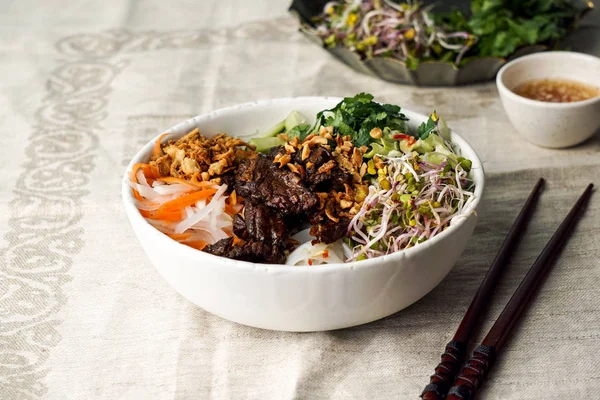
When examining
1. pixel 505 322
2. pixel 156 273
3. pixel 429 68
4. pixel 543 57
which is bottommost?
pixel 156 273

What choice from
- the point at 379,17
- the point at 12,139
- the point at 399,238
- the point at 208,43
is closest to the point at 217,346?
the point at 399,238

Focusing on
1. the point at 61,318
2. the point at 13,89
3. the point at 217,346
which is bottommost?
the point at 13,89

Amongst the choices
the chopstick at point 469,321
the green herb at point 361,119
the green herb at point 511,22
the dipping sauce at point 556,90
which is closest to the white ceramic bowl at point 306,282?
the chopstick at point 469,321

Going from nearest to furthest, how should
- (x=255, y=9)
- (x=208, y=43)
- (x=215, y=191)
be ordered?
(x=215, y=191)
(x=208, y=43)
(x=255, y=9)

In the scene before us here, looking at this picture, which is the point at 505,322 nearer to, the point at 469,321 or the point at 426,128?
the point at 469,321

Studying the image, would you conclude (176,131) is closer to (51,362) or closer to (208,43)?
(51,362)

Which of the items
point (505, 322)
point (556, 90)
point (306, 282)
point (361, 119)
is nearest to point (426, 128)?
point (361, 119)
